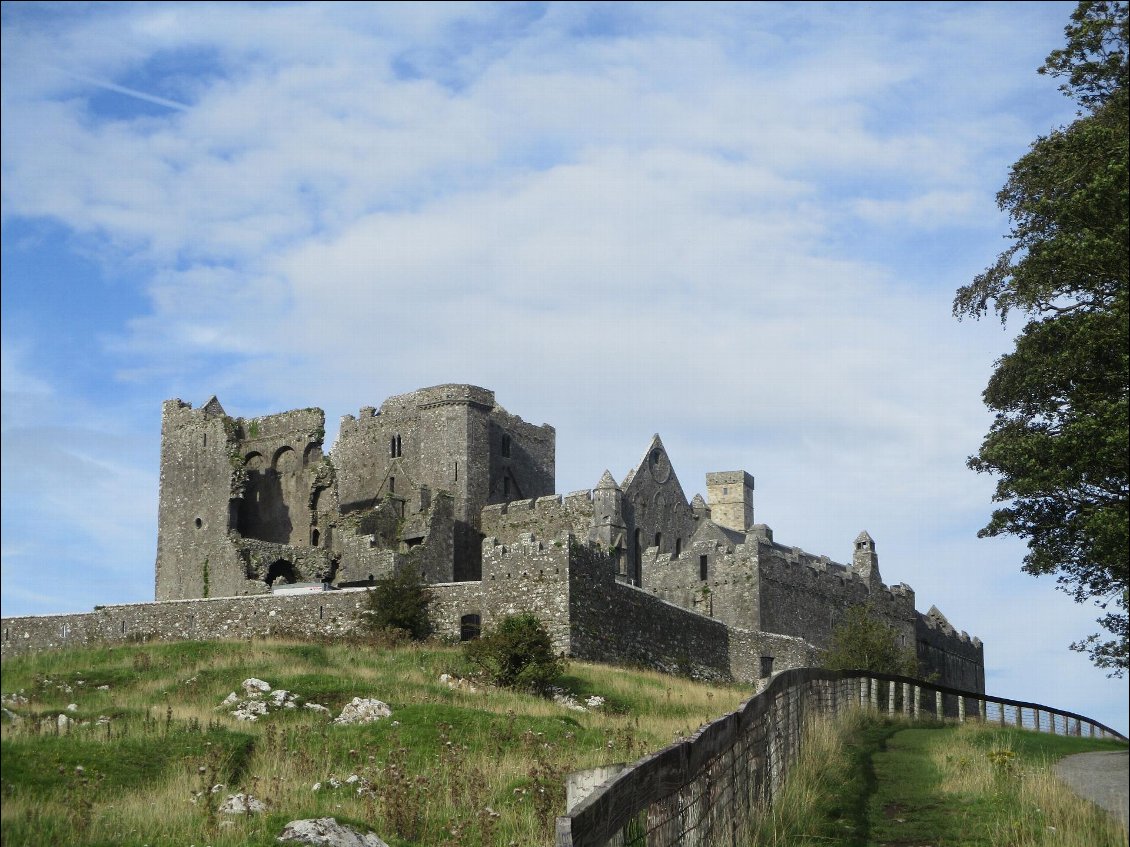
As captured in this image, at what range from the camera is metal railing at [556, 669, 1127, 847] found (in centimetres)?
1021

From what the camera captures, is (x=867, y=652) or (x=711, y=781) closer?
(x=711, y=781)

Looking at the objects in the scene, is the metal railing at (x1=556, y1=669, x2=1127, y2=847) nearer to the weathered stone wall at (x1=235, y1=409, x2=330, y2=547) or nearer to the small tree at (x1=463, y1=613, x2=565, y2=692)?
the small tree at (x1=463, y1=613, x2=565, y2=692)

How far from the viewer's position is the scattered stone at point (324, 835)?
48.2 ft

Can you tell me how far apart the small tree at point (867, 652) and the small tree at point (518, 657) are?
13.8 meters

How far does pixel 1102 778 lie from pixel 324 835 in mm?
8078

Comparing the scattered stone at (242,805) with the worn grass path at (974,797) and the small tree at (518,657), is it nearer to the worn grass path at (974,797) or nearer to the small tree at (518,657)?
the worn grass path at (974,797)

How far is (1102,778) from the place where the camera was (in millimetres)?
11625

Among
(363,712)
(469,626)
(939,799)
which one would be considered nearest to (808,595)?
(469,626)

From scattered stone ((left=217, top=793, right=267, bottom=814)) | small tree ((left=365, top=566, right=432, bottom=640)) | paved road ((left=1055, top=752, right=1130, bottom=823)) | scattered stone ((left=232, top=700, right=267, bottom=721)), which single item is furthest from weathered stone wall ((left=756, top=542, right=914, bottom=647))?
paved road ((left=1055, top=752, right=1130, bottom=823))

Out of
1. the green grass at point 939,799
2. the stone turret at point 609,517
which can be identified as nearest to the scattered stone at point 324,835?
the green grass at point 939,799

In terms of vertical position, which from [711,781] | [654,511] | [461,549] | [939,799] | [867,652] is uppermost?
[654,511]

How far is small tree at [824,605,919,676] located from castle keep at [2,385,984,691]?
1659 mm

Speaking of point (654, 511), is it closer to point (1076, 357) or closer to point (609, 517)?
point (609, 517)

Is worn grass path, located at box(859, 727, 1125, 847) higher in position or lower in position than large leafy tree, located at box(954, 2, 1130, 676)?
lower
